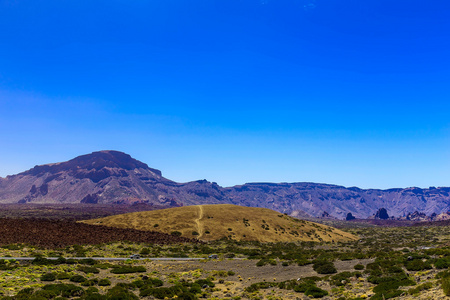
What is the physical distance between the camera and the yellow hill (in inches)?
3203

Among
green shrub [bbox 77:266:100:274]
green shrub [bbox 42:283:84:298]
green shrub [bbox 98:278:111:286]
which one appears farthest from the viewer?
green shrub [bbox 77:266:100:274]

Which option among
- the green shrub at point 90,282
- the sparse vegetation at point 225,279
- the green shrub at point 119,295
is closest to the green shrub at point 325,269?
the sparse vegetation at point 225,279

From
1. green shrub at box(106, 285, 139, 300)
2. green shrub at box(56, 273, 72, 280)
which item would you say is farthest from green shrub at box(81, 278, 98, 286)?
green shrub at box(106, 285, 139, 300)

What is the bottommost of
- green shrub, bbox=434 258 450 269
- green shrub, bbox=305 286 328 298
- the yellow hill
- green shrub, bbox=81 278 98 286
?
the yellow hill

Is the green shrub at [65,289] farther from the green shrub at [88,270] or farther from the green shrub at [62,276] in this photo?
the green shrub at [88,270]

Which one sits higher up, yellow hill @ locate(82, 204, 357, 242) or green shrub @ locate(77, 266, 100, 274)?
green shrub @ locate(77, 266, 100, 274)

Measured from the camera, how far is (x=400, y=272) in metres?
25.9

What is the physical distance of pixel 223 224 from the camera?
291 feet

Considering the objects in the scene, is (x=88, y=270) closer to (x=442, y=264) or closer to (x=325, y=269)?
(x=325, y=269)

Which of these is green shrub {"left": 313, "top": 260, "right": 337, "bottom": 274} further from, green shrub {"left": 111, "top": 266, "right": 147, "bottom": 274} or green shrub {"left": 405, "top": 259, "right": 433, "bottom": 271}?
green shrub {"left": 111, "top": 266, "right": 147, "bottom": 274}

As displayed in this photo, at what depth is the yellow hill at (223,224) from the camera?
81363mm

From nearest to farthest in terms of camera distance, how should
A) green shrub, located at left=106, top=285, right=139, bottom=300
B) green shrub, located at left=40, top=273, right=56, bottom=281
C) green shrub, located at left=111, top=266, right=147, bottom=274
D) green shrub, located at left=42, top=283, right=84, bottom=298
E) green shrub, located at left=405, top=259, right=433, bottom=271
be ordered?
1. green shrub, located at left=106, top=285, right=139, bottom=300
2. green shrub, located at left=42, top=283, right=84, bottom=298
3. green shrub, located at left=405, top=259, right=433, bottom=271
4. green shrub, located at left=40, top=273, right=56, bottom=281
5. green shrub, located at left=111, top=266, right=147, bottom=274

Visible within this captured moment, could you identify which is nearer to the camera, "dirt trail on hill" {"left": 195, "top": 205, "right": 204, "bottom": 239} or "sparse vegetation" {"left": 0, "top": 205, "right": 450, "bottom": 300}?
"sparse vegetation" {"left": 0, "top": 205, "right": 450, "bottom": 300}

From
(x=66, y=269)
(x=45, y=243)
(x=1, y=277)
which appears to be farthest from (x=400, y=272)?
(x=45, y=243)
